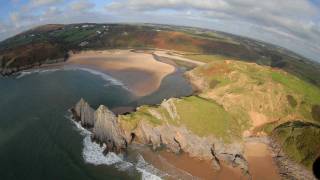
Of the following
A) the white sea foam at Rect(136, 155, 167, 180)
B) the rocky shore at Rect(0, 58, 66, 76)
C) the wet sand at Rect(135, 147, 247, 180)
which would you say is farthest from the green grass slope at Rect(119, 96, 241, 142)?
the rocky shore at Rect(0, 58, 66, 76)

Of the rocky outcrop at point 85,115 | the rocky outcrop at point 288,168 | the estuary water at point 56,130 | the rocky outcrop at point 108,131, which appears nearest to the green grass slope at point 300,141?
the rocky outcrop at point 288,168

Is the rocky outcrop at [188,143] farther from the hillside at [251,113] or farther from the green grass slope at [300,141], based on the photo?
the green grass slope at [300,141]

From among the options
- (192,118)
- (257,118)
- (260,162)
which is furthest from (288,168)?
(192,118)

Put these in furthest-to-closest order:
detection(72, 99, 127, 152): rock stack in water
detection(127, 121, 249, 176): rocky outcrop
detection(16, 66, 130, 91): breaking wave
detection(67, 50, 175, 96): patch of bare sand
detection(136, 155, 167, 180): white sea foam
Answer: detection(67, 50, 175, 96): patch of bare sand, detection(16, 66, 130, 91): breaking wave, detection(72, 99, 127, 152): rock stack in water, detection(127, 121, 249, 176): rocky outcrop, detection(136, 155, 167, 180): white sea foam

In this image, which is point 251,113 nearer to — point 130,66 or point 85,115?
point 85,115

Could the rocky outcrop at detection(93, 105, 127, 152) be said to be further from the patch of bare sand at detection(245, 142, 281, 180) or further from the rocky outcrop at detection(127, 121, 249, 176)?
the patch of bare sand at detection(245, 142, 281, 180)

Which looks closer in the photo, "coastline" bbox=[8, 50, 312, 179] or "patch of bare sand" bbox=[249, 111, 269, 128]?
→ "coastline" bbox=[8, 50, 312, 179]

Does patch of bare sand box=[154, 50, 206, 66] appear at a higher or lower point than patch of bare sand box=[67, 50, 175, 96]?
higher

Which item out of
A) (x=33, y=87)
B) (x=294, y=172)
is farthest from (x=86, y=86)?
(x=294, y=172)

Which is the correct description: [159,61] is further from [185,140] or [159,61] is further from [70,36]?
[185,140]
